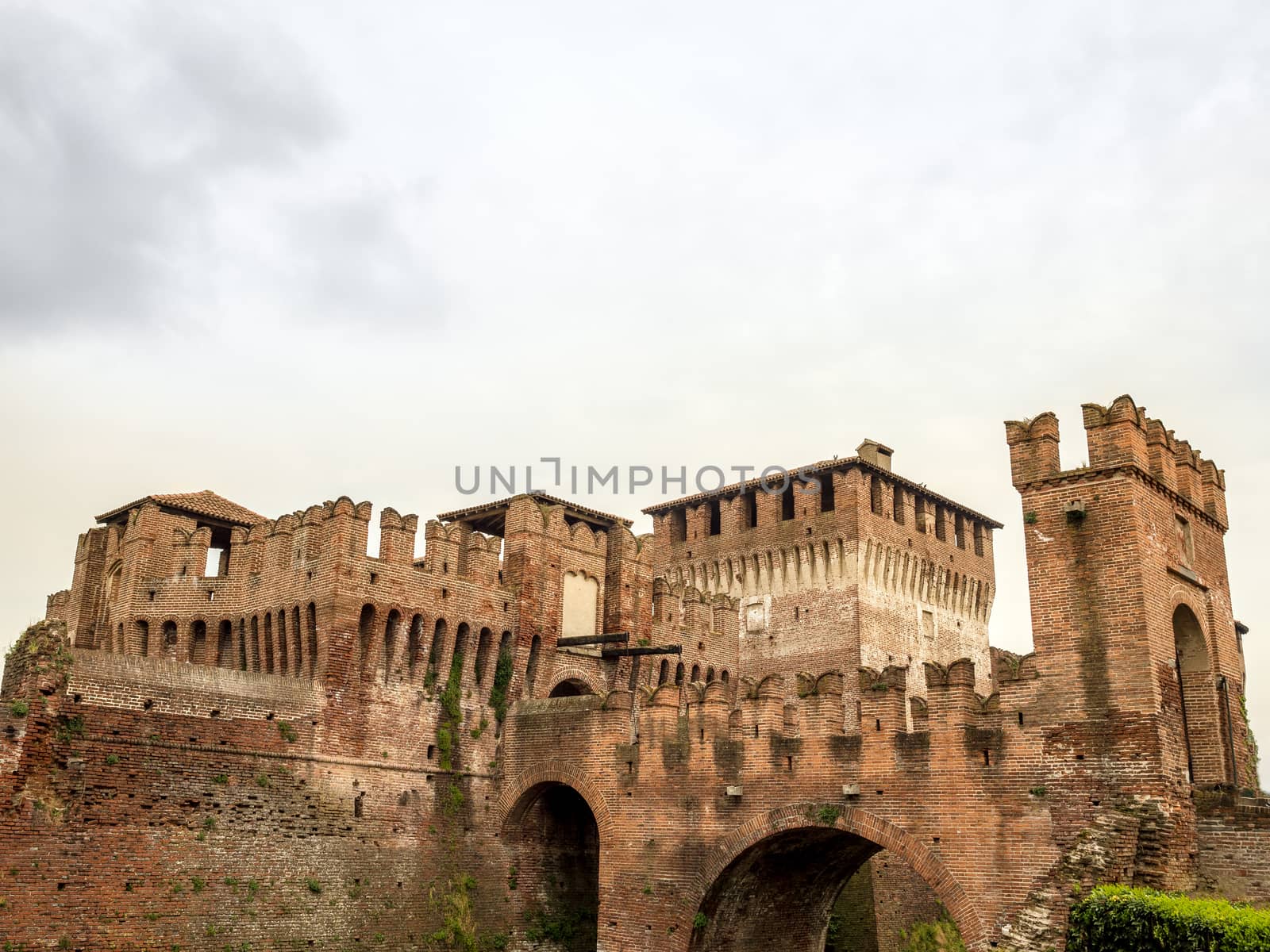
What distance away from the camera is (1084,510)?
64.7 ft

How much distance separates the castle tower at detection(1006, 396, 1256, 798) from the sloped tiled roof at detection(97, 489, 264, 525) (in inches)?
705

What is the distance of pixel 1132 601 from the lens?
61.8ft

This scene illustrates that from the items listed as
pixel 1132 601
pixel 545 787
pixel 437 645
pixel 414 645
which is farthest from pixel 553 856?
pixel 1132 601

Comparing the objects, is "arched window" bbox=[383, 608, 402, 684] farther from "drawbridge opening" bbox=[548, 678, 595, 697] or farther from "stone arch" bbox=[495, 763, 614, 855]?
"drawbridge opening" bbox=[548, 678, 595, 697]

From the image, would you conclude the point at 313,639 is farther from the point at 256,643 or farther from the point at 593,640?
the point at 593,640

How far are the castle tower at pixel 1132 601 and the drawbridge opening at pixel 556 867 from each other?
38.1ft

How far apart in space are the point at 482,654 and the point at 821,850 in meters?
8.83

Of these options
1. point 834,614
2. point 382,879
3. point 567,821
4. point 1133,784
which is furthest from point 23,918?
point 834,614

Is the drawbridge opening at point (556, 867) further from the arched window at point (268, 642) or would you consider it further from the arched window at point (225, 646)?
the arched window at point (225, 646)

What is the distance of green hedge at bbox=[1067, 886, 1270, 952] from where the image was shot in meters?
14.7

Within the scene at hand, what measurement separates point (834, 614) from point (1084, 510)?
63.1 ft

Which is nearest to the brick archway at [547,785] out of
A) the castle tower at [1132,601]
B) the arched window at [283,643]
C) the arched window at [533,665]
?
the arched window at [533,665]

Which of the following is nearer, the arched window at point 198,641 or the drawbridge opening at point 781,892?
the drawbridge opening at point 781,892

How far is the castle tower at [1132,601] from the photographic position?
731 inches
